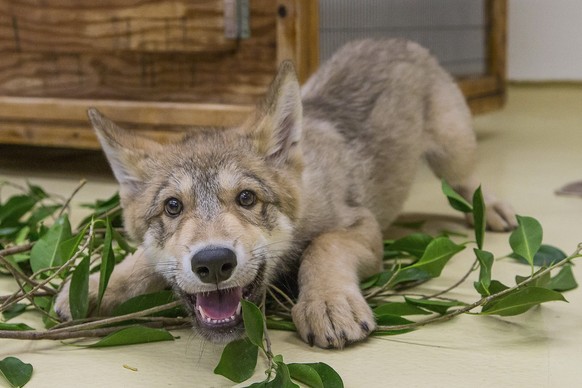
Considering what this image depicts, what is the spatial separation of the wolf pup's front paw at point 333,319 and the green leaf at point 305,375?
0.75ft

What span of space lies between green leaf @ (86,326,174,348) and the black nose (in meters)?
0.29

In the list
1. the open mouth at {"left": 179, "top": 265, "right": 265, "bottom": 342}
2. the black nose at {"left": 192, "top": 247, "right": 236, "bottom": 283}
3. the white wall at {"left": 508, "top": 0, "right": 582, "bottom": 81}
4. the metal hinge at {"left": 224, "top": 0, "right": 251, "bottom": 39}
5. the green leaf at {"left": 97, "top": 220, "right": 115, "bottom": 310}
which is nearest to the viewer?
the black nose at {"left": 192, "top": 247, "right": 236, "bottom": 283}

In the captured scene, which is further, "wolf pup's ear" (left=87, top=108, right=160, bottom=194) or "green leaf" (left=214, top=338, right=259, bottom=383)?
"wolf pup's ear" (left=87, top=108, right=160, bottom=194)

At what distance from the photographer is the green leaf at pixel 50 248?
240 centimetres

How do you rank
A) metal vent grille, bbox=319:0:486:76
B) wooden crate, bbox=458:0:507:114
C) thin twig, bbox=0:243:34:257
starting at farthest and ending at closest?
wooden crate, bbox=458:0:507:114
metal vent grille, bbox=319:0:486:76
thin twig, bbox=0:243:34:257

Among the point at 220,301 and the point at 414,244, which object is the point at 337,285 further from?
the point at 414,244

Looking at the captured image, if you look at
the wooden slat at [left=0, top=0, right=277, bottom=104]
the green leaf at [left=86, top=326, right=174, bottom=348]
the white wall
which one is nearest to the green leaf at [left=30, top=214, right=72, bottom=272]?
the green leaf at [left=86, top=326, right=174, bottom=348]

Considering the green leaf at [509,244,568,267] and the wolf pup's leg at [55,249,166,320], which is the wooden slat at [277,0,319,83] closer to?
the green leaf at [509,244,568,267]

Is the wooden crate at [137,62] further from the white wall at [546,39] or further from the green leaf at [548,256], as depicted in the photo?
the white wall at [546,39]

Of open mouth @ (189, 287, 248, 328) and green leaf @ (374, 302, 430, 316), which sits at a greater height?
open mouth @ (189, 287, 248, 328)

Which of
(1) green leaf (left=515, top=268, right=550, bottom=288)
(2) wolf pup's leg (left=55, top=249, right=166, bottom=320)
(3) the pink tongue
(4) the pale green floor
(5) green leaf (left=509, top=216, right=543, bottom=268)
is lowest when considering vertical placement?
(4) the pale green floor

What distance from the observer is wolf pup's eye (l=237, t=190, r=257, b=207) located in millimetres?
2127

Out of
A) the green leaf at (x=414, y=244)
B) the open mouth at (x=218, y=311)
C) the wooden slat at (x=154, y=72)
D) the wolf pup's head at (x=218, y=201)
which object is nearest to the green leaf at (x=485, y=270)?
the green leaf at (x=414, y=244)

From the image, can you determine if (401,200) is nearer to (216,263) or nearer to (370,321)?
A: (370,321)
